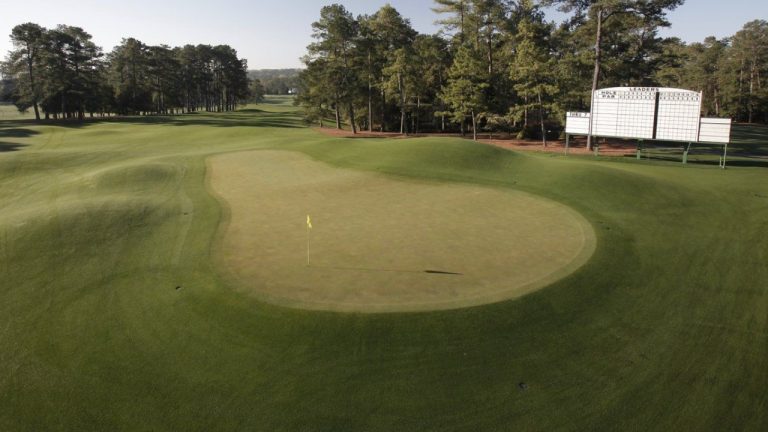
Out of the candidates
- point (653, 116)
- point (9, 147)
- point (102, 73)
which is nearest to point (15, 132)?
point (9, 147)

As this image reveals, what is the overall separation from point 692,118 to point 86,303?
123 feet

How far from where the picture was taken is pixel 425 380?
9.05 m

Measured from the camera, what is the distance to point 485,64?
56.7 meters

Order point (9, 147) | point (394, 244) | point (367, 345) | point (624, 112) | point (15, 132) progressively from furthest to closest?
point (15, 132)
point (9, 147)
point (624, 112)
point (394, 244)
point (367, 345)

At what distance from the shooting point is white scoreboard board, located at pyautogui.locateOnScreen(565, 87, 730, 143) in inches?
1287

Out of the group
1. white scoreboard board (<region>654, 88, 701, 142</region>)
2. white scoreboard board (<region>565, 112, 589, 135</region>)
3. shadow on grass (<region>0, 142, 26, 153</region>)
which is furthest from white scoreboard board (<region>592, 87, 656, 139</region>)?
shadow on grass (<region>0, 142, 26, 153</region>)

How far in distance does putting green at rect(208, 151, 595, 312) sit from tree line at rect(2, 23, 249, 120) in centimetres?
6588

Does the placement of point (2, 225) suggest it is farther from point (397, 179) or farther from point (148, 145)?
point (148, 145)

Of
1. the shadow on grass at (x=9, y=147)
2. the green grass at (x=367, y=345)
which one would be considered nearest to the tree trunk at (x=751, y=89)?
the green grass at (x=367, y=345)

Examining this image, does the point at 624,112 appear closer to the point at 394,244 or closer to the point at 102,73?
the point at 394,244

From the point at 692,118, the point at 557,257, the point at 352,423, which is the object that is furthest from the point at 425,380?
the point at 692,118

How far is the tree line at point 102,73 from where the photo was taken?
7038 centimetres

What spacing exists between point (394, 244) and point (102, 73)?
332ft

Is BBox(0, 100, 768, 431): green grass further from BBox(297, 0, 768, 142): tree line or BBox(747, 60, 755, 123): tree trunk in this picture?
BBox(747, 60, 755, 123): tree trunk
